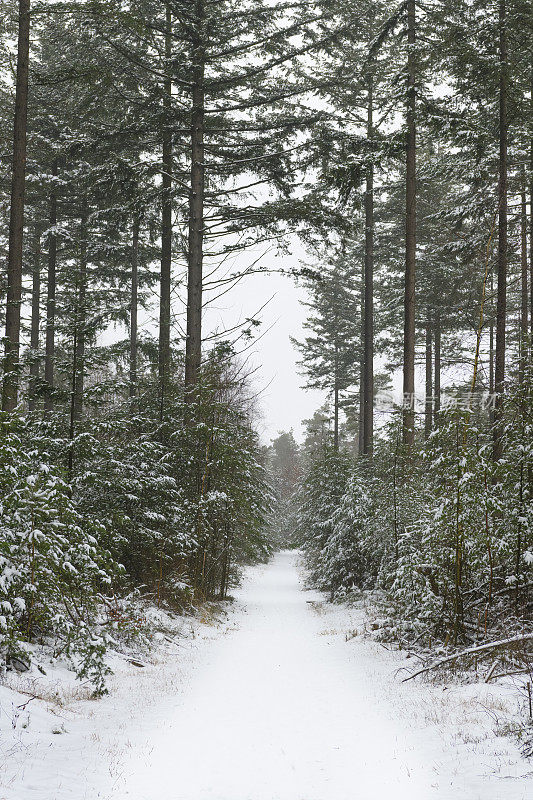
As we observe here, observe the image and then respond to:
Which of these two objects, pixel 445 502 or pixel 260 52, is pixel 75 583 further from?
pixel 260 52

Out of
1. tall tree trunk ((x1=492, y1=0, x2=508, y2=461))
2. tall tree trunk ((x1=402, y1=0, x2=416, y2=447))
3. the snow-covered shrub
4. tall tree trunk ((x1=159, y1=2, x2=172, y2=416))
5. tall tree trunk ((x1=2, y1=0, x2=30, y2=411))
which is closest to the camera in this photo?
the snow-covered shrub

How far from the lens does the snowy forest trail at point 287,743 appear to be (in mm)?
4305

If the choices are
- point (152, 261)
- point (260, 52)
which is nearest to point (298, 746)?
point (260, 52)

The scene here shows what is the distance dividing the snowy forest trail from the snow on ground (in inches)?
0.6

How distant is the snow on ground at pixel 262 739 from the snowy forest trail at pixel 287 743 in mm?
15

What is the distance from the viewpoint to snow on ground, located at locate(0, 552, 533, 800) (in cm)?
424

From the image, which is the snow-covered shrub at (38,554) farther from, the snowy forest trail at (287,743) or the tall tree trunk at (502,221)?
the tall tree trunk at (502,221)

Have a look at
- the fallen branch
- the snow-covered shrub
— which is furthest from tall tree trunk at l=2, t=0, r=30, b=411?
the fallen branch

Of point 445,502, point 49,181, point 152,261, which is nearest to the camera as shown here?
point 445,502

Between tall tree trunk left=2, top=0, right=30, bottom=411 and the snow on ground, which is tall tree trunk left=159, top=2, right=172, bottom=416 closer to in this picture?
tall tree trunk left=2, top=0, right=30, bottom=411

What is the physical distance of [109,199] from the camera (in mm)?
15516

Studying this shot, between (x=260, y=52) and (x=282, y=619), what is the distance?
13510mm

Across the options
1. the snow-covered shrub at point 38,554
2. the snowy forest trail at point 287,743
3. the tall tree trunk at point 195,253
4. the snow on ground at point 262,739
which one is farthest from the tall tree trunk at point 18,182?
the snowy forest trail at point 287,743

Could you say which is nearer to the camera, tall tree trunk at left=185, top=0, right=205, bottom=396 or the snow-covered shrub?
the snow-covered shrub
